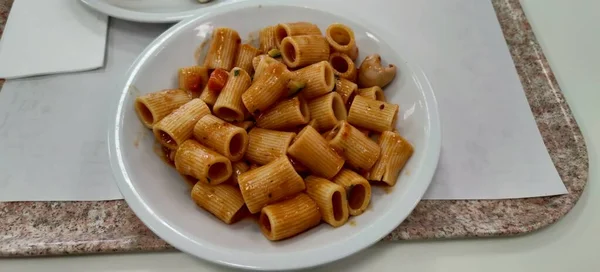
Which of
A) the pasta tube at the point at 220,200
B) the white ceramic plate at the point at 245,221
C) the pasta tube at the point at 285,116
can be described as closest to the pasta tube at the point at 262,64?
the pasta tube at the point at 285,116

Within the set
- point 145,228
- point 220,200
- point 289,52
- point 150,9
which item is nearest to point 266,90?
point 289,52

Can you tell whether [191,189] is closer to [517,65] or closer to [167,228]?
[167,228]

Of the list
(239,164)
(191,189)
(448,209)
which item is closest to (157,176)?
(191,189)

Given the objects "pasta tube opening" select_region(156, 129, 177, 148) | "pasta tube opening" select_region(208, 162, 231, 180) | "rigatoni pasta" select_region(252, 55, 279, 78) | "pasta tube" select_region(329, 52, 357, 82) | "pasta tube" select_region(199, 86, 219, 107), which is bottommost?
"pasta tube opening" select_region(208, 162, 231, 180)

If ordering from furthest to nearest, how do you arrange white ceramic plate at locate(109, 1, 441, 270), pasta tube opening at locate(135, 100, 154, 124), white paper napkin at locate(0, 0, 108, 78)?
1. white paper napkin at locate(0, 0, 108, 78)
2. pasta tube opening at locate(135, 100, 154, 124)
3. white ceramic plate at locate(109, 1, 441, 270)

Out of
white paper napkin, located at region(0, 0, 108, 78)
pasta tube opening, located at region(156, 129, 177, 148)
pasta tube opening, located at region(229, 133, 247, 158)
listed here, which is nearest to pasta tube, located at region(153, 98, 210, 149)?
pasta tube opening, located at region(156, 129, 177, 148)

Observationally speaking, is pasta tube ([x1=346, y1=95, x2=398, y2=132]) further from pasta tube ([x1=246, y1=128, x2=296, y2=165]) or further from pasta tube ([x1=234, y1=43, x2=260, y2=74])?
pasta tube ([x1=234, y1=43, x2=260, y2=74])

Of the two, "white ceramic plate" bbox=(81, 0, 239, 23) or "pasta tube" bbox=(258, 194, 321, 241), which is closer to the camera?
"pasta tube" bbox=(258, 194, 321, 241)

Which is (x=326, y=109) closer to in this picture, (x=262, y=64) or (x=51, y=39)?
(x=262, y=64)
